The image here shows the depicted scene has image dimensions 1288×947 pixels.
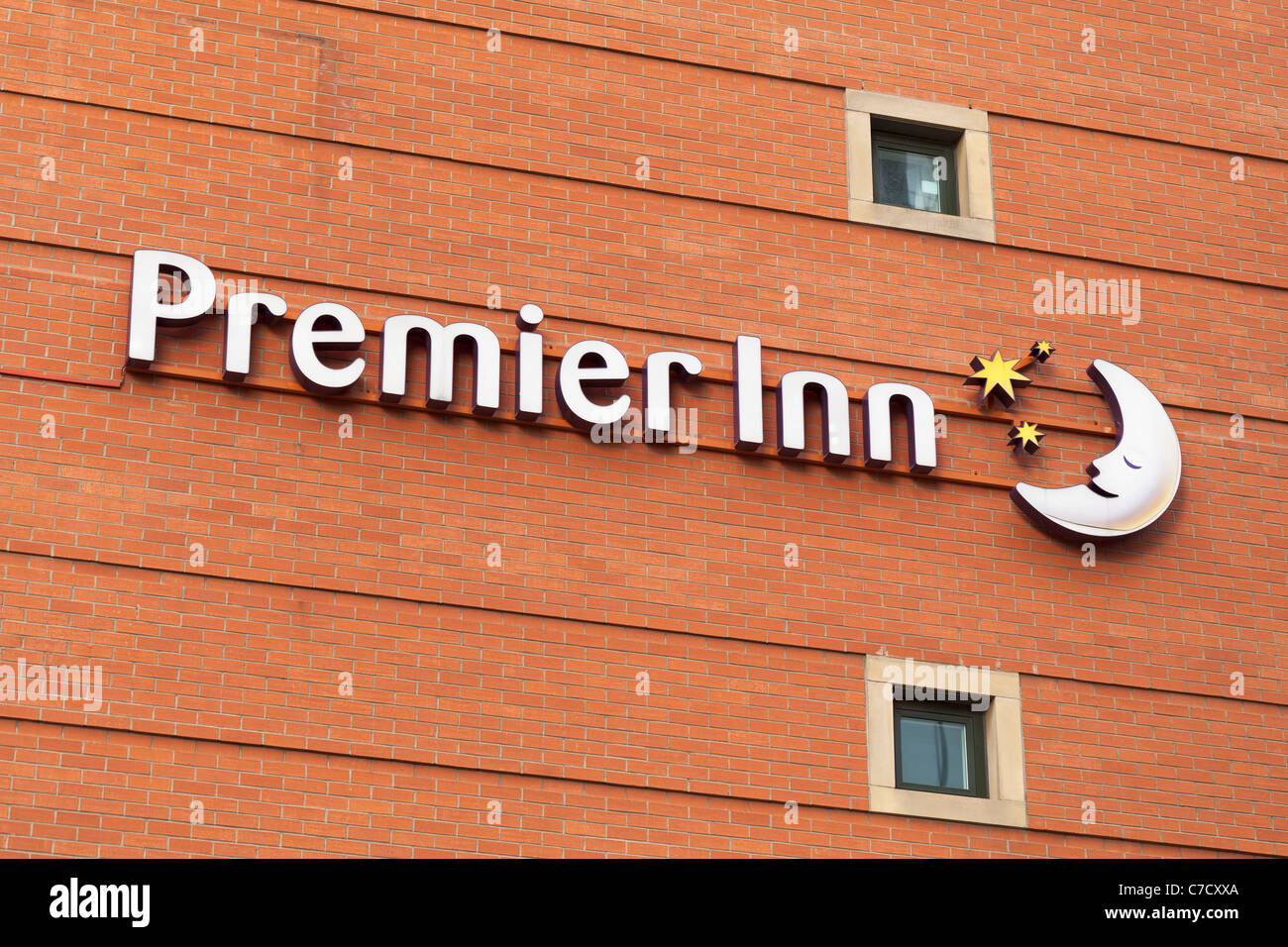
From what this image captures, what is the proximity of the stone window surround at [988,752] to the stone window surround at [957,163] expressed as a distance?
3906 mm

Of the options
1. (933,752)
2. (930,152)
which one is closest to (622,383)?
(933,752)

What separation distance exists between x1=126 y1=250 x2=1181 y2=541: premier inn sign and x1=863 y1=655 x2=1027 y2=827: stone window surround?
63.0 inches

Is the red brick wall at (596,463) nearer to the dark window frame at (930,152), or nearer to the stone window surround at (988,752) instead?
the stone window surround at (988,752)

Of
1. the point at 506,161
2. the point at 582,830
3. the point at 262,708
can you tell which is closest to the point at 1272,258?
the point at 506,161

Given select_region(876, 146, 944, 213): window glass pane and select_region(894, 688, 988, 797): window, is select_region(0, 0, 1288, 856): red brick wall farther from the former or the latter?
select_region(876, 146, 944, 213): window glass pane

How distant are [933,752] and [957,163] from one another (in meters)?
5.31

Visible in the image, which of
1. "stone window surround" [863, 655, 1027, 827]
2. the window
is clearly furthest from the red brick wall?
the window

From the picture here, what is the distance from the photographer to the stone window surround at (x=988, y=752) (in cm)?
1661

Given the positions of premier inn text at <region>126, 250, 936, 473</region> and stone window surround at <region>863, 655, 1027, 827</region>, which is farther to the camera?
premier inn text at <region>126, 250, 936, 473</region>

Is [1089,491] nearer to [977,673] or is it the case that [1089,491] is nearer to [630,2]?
[977,673]

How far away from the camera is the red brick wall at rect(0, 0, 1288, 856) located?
1586 centimetres

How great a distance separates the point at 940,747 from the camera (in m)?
17.1

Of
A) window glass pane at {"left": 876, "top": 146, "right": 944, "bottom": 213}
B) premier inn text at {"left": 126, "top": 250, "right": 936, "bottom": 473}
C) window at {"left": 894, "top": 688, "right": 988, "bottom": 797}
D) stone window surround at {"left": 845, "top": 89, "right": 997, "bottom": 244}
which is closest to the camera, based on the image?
premier inn text at {"left": 126, "top": 250, "right": 936, "bottom": 473}

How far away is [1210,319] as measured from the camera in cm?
1908
